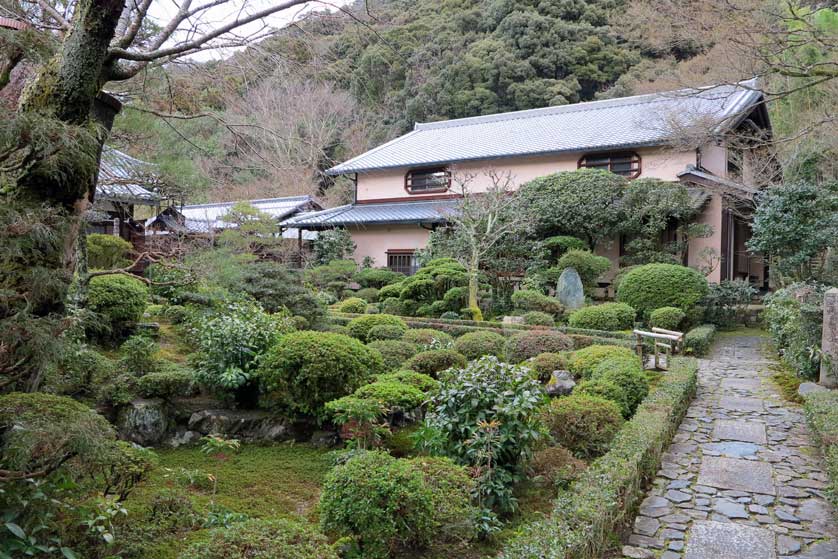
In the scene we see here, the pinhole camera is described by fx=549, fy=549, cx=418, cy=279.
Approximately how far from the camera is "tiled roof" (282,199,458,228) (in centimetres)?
2017

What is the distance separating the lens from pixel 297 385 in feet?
19.2

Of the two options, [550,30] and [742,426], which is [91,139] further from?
[550,30]

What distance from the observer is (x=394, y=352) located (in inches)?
320

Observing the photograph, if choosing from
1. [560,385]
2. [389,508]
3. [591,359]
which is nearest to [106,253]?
[560,385]

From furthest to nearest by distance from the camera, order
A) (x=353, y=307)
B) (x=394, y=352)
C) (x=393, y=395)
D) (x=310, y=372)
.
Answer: (x=353, y=307)
(x=394, y=352)
(x=310, y=372)
(x=393, y=395)

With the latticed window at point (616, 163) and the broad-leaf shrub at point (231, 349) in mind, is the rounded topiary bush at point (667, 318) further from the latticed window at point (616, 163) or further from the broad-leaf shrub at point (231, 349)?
Result: the broad-leaf shrub at point (231, 349)

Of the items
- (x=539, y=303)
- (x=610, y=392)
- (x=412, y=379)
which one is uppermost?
(x=539, y=303)

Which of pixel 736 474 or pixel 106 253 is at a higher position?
pixel 106 253

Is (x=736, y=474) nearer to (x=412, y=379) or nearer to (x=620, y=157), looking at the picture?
(x=412, y=379)

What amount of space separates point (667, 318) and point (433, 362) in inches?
261

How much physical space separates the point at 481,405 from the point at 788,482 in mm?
3003

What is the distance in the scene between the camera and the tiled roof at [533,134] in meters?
17.8

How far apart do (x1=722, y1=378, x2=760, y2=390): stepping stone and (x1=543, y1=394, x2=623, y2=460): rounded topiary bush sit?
13.1ft

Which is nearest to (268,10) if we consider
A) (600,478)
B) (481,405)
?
(481,405)
